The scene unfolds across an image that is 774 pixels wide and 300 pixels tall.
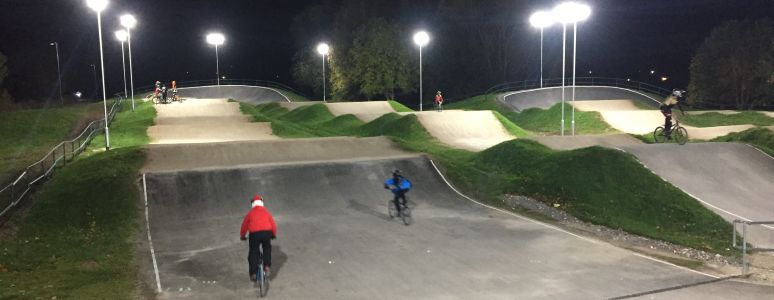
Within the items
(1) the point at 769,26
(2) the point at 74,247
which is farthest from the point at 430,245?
(1) the point at 769,26

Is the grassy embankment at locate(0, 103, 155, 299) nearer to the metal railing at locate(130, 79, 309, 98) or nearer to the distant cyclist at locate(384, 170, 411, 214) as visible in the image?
the distant cyclist at locate(384, 170, 411, 214)

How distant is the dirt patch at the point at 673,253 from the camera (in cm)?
1131

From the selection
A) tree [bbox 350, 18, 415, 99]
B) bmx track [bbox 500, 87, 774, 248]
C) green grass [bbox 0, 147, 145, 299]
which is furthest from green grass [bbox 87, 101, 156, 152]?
tree [bbox 350, 18, 415, 99]

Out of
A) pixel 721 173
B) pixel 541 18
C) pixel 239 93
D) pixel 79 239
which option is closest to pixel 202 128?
pixel 79 239

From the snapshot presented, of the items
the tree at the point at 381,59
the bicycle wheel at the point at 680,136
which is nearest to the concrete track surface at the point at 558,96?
the tree at the point at 381,59

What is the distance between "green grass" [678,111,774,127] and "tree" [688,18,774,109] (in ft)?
31.5

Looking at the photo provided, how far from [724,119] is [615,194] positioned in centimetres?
2843

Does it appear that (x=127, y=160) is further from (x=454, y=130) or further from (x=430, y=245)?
(x=454, y=130)

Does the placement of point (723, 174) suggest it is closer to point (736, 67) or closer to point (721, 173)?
point (721, 173)

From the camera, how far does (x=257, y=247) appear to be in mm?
9570

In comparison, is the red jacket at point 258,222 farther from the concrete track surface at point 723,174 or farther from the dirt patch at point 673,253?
the concrete track surface at point 723,174

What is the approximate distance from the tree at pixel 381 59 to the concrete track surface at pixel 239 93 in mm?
10801

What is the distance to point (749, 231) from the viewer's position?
1432cm

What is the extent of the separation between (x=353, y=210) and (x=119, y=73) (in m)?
89.0
